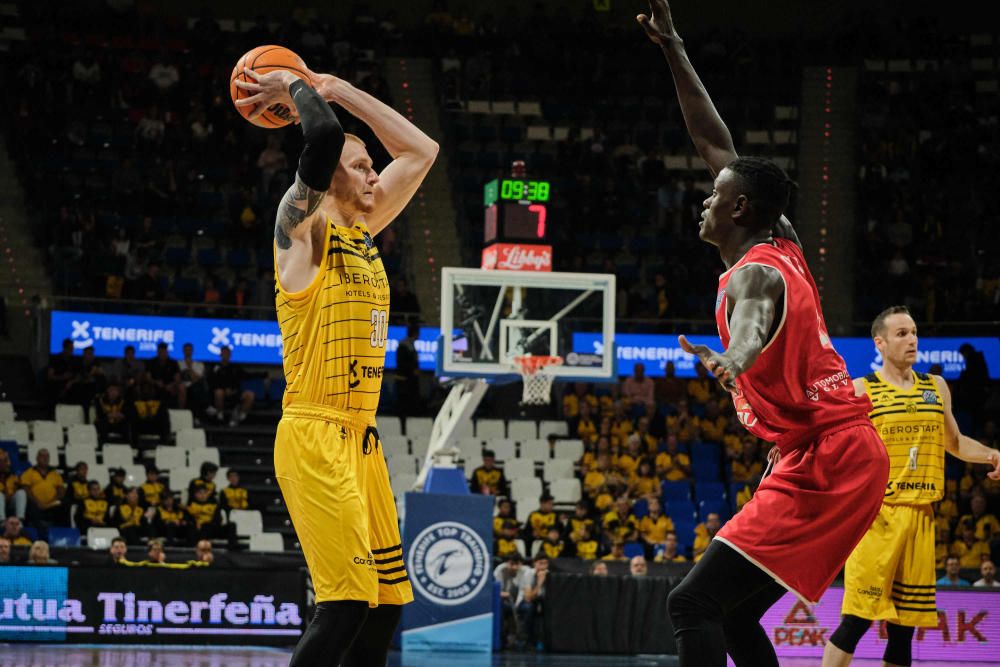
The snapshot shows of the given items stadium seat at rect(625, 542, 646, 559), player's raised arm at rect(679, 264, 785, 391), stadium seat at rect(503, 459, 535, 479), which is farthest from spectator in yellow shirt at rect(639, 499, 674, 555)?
player's raised arm at rect(679, 264, 785, 391)

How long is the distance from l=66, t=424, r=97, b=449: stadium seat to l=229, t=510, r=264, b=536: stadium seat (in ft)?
7.99

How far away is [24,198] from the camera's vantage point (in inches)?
865

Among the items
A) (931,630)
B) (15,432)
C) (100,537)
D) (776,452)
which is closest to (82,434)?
(15,432)

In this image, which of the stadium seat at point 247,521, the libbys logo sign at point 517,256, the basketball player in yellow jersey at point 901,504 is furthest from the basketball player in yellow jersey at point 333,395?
the stadium seat at point 247,521

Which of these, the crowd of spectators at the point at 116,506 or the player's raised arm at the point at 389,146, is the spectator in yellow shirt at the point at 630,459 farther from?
the player's raised arm at the point at 389,146

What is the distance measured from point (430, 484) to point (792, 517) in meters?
9.43

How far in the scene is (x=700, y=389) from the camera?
21.2 metres

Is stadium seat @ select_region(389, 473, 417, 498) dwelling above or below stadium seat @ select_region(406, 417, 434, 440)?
below

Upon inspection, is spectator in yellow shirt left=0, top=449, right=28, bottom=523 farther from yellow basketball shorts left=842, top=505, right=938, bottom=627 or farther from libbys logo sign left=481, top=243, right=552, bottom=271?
yellow basketball shorts left=842, top=505, right=938, bottom=627

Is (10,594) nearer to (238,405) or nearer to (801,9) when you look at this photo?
(238,405)

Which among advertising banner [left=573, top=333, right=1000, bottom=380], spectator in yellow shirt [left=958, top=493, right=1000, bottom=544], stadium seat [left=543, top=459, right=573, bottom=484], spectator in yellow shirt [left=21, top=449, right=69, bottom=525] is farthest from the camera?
advertising banner [left=573, top=333, right=1000, bottom=380]

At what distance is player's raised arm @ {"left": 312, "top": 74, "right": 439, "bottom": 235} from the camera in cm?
538

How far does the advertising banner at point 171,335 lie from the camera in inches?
771

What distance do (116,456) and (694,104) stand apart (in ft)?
45.0
